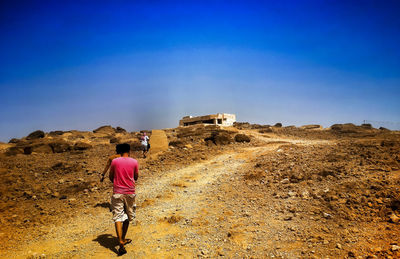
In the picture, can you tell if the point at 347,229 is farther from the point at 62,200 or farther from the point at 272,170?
the point at 62,200

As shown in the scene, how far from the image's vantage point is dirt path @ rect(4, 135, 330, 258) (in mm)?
5117

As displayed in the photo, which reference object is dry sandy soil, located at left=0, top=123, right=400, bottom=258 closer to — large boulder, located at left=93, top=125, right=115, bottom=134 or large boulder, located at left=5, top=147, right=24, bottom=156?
large boulder, located at left=5, top=147, right=24, bottom=156

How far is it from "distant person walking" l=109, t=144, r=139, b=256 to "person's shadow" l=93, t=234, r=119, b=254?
1.28 ft

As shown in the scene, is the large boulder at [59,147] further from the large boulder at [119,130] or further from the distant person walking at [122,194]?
the large boulder at [119,130]

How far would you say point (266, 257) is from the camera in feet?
14.9

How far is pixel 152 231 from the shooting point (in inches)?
235

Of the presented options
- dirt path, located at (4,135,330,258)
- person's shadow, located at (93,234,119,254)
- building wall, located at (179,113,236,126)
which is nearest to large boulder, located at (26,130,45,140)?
building wall, located at (179,113,236,126)

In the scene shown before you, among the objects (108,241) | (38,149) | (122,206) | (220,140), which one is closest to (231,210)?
(122,206)

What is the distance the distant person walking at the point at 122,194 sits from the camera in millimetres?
4922

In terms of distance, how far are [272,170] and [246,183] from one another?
1441 millimetres

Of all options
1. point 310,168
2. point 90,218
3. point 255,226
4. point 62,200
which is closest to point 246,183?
point 310,168

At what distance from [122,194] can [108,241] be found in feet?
5.16

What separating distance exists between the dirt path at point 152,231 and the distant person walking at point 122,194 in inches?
21.4

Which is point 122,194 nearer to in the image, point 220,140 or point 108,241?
point 108,241
